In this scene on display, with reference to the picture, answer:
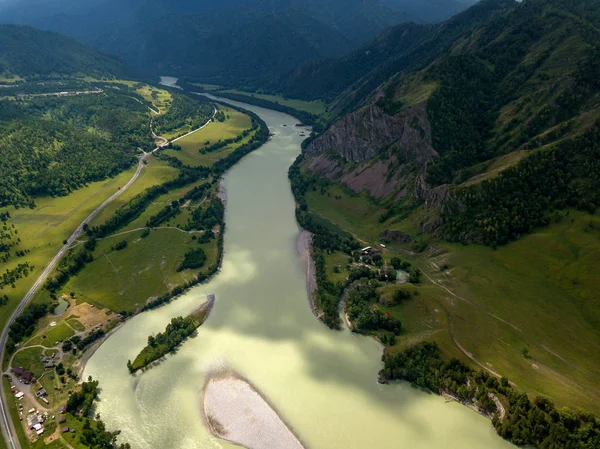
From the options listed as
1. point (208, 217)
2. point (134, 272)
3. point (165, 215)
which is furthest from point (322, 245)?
point (165, 215)

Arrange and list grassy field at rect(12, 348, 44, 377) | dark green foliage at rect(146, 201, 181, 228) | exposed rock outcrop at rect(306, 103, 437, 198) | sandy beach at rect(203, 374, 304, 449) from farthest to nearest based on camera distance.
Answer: dark green foliage at rect(146, 201, 181, 228)
exposed rock outcrop at rect(306, 103, 437, 198)
grassy field at rect(12, 348, 44, 377)
sandy beach at rect(203, 374, 304, 449)

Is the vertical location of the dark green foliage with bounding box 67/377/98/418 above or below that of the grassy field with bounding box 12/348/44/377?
above

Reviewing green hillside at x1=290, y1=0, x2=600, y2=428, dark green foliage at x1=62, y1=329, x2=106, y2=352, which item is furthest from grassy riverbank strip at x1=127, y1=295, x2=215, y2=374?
green hillside at x1=290, y1=0, x2=600, y2=428

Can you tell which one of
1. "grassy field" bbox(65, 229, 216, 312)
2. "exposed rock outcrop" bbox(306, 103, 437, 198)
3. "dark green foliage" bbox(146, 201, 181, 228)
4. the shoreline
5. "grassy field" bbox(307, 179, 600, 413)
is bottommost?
"grassy field" bbox(65, 229, 216, 312)

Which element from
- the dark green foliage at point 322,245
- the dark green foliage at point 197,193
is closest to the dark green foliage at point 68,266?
the dark green foliage at point 197,193

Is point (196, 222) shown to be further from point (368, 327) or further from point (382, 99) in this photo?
point (382, 99)

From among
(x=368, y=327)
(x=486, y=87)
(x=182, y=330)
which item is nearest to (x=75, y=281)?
(x=182, y=330)

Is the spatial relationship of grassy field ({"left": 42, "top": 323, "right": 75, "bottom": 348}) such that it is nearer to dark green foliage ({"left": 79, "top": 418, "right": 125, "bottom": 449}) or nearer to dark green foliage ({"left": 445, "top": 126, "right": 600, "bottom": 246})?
dark green foliage ({"left": 79, "top": 418, "right": 125, "bottom": 449})
